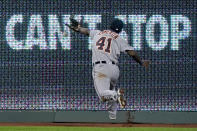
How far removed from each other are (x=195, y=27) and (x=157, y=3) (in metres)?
1.01

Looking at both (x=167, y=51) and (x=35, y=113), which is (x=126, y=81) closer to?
(x=167, y=51)

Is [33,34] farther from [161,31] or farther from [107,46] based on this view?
[107,46]

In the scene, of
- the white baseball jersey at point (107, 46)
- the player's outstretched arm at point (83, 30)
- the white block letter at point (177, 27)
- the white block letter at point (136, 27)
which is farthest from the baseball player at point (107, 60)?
the white block letter at point (177, 27)

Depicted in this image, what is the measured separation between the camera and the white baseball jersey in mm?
9102

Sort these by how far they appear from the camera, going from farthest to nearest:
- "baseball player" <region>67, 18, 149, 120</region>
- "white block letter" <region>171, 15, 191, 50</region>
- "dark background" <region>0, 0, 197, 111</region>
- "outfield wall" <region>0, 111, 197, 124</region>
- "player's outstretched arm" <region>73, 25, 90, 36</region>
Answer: "dark background" <region>0, 0, 197, 111</region>
"white block letter" <region>171, 15, 191, 50</region>
"outfield wall" <region>0, 111, 197, 124</region>
"player's outstretched arm" <region>73, 25, 90, 36</region>
"baseball player" <region>67, 18, 149, 120</region>

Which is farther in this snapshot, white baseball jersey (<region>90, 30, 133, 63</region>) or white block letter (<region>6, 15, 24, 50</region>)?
white block letter (<region>6, 15, 24, 50</region>)

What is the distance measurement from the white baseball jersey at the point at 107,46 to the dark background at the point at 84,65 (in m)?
4.12

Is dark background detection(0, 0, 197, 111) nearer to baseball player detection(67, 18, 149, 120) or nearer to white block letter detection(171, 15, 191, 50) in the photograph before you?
white block letter detection(171, 15, 191, 50)

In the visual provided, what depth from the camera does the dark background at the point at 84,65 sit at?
45.0 feet

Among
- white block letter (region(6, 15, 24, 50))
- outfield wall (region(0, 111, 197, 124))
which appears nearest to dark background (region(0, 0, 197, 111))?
white block letter (region(6, 15, 24, 50))

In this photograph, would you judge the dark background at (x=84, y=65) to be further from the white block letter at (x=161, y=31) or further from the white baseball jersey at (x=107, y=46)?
the white baseball jersey at (x=107, y=46)

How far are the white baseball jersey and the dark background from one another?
4.12 m

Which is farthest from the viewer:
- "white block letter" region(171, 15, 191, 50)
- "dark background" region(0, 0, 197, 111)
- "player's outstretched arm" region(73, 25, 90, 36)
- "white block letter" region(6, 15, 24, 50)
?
"dark background" region(0, 0, 197, 111)

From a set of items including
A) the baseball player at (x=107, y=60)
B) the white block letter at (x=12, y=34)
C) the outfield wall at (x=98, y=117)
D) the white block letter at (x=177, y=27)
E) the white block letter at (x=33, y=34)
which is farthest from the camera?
the white block letter at (x=12, y=34)
